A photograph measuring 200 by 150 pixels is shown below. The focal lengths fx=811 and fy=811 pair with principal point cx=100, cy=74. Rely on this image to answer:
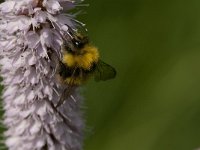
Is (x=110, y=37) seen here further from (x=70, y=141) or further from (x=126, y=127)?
(x=70, y=141)

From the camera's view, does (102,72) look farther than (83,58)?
Yes

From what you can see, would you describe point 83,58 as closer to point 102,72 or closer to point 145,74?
point 102,72

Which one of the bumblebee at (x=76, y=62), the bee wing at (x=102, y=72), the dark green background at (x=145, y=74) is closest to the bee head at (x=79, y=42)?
the bumblebee at (x=76, y=62)

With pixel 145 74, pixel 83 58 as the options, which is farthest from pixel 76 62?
pixel 145 74

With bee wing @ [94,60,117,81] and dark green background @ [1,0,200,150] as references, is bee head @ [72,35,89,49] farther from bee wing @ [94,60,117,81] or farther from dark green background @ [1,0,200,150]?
dark green background @ [1,0,200,150]

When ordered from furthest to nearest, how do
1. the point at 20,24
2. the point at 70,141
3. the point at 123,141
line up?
the point at 123,141 → the point at 70,141 → the point at 20,24

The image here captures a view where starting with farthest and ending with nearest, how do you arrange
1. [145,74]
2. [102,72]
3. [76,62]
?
[145,74] < [102,72] < [76,62]

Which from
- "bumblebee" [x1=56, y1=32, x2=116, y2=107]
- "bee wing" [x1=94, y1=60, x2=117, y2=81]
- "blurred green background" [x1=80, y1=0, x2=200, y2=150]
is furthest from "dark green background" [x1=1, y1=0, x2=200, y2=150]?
"bumblebee" [x1=56, y1=32, x2=116, y2=107]

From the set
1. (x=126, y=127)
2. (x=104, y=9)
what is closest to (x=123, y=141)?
(x=126, y=127)
